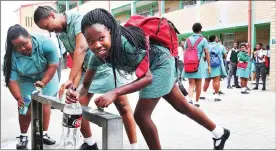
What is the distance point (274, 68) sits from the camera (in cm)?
987

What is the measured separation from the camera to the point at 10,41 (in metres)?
3.42

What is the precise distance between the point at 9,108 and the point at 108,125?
6761 millimetres

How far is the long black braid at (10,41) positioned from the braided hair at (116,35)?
1437mm

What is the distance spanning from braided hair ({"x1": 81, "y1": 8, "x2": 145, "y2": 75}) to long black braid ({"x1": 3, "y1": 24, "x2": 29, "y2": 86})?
4.71 feet

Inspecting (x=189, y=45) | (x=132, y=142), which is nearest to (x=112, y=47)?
(x=132, y=142)

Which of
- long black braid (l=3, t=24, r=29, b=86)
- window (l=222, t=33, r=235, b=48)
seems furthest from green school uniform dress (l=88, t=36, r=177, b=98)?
window (l=222, t=33, r=235, b=48)

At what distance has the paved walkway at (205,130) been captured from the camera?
13.0 ft

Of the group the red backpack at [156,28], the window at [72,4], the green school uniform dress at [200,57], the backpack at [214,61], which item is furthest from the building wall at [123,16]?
the red backpack at [156,28]

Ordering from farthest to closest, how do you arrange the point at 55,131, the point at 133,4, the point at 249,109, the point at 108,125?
1. the point at 133,4
2. the point at 249,109
3. the point at 55,131
4. the point at 108,125

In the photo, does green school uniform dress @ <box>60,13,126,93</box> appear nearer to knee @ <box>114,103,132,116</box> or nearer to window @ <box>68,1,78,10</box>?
knee @ <box>114,103,132,116</box>

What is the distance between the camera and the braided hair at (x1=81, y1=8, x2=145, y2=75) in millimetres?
2092

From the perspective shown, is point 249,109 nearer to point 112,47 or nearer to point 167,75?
point 167,75

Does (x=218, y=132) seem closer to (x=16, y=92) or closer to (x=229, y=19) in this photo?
(x=16, y=92)

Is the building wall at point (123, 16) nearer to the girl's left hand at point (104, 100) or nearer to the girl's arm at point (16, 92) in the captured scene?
the girl's arm at point (16, 92)
